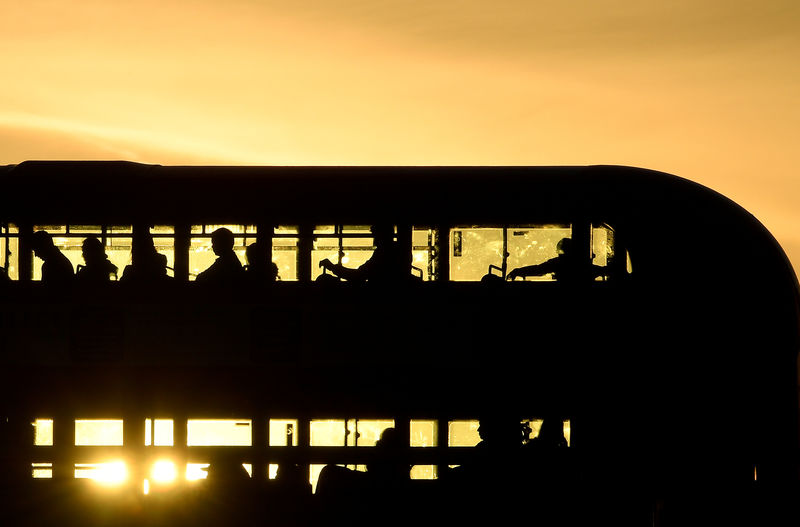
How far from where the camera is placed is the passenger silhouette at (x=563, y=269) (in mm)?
6281

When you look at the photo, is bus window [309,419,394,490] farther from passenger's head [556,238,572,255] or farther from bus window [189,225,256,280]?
passenger's head [556,238,572,255]

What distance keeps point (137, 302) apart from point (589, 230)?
329 centimetres

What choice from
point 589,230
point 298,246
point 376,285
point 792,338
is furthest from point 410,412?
point 792,338

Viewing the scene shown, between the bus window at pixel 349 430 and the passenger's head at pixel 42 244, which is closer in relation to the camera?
the bus window at pixel 349 430

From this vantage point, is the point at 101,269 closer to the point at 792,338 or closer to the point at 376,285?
the point at 376,285

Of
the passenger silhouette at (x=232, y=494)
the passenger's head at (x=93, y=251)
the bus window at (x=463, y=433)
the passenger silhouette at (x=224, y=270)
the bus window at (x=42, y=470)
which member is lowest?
the passenger silhouette at (x=232, y=494)

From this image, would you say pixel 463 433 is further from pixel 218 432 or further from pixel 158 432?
pixel 158 432

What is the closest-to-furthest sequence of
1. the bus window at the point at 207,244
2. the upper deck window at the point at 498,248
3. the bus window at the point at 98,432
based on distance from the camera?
the bus window at the point at 98,432 < the upper deck window at the point at 498,248 < the bus window at the point at 207,244

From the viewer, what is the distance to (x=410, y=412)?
6246 mm

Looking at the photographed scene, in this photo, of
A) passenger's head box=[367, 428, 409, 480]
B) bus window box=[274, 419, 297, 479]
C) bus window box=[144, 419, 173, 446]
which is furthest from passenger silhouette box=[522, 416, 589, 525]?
bus window box=[144, 419, 173, 446]

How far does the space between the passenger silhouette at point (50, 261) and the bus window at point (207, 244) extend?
0.88 m

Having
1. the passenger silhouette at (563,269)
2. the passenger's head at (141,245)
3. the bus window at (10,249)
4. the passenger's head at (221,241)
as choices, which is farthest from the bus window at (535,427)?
the bus window at (10,249)

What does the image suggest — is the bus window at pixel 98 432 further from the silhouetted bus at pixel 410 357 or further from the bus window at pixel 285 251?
the bus window at pixel 285 251

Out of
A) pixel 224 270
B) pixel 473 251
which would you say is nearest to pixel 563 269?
pixel 473 251
